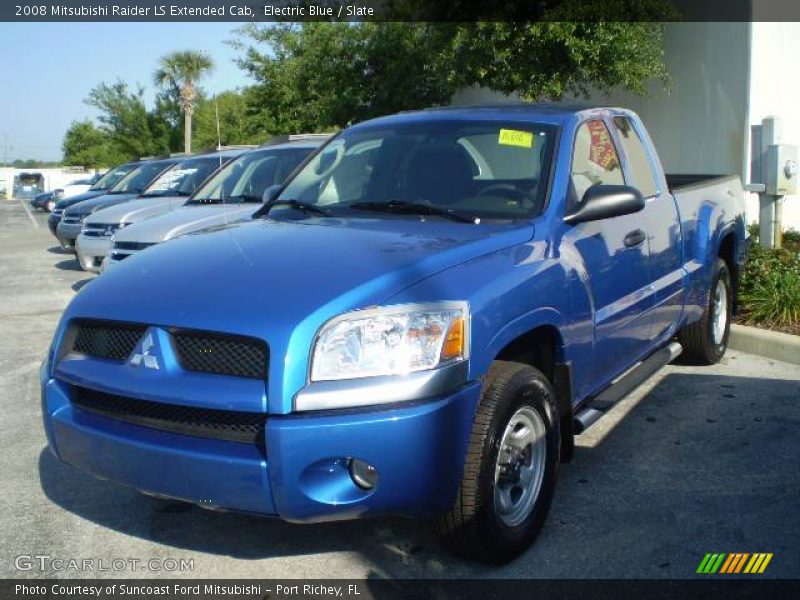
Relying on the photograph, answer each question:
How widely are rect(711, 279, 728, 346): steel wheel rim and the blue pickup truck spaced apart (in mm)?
1929

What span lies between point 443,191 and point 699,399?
2.60 m

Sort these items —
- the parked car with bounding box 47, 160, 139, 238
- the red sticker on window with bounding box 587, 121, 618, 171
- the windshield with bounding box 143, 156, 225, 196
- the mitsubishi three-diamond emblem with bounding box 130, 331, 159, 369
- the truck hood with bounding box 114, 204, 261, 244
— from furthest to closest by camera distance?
the parked car with bounding box 47, 160, 139, 238
the windshield with bounding box 143, 156, 225, 196
the truck hood with bounding box 114, 204, 261, 244
the red sticker on window with bounding box 587, 121, 618, 171
the mitsubishi three-diamond emblem with bounding box 130, 331, 159, 369

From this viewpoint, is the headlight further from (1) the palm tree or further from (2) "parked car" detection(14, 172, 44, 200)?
(2) "parked car" detection(14, 172, 44, 200)

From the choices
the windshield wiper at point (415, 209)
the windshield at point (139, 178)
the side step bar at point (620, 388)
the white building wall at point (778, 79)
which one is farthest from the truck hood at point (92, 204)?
the side step bar at point (620, 388)

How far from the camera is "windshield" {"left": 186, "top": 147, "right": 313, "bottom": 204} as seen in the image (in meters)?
8.93

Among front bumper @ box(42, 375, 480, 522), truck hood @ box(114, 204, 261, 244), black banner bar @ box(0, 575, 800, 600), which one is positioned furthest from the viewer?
truck hood @ box(114, 204, 261, 244)

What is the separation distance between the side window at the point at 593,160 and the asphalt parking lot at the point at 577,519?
1.47 meters

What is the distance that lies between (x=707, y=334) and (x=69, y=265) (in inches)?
434

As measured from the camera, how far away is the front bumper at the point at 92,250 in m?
10.5

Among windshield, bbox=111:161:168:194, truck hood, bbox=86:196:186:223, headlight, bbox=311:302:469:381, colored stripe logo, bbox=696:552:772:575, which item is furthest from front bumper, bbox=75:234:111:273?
colored stripe logo, bbox=696:552:772:575

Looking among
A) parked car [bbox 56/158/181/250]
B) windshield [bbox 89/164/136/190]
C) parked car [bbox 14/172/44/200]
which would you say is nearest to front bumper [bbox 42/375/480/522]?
parked car [bbox 56/158/181/250]

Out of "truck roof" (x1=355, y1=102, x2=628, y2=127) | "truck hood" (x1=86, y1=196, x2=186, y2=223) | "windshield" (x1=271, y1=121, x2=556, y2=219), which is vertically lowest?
"truck hood" (x1=86, y1=196, x2=186, y2=223)

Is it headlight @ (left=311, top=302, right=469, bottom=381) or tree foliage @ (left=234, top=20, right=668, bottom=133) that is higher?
tree foliage @ (left=234, top=20, right=668, bottom=133)

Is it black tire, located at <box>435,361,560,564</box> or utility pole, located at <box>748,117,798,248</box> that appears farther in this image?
utility pole, located at <box>748,117,798,248</box>
